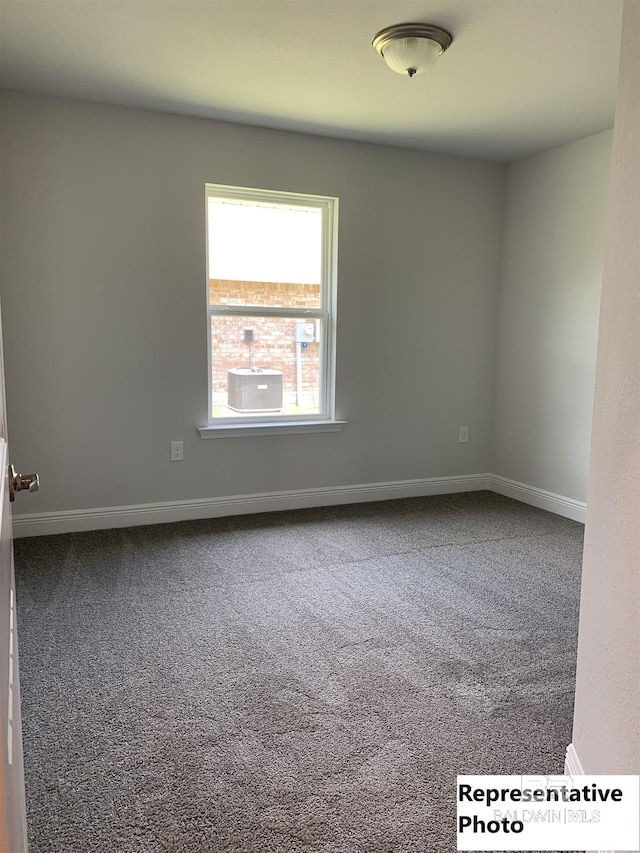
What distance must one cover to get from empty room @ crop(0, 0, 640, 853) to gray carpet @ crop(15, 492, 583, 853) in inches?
0.5

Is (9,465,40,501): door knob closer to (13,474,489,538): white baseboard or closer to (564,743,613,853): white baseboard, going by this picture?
(564,743,613,853): white baseboard

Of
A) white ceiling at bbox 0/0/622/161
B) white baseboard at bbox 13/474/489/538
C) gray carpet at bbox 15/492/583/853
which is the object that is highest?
white ceiling at bbox 0/0/622/161

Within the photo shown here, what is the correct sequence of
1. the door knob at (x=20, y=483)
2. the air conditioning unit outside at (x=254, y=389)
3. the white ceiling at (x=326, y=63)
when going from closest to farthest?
the door knob at (x=20, y=483) → the white ceiling at (x=326, y=63) → the air conditioning unit outside at (x=254, y=389)

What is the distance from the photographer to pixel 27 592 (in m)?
2.77

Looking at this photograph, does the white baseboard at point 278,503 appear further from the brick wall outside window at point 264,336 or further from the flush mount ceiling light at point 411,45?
the flush mount ceiling light at point 411,45

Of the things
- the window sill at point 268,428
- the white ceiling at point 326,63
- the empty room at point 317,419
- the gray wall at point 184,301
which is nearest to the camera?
the empty room at point 317,419

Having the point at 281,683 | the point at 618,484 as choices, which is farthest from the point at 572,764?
the point at 281,683

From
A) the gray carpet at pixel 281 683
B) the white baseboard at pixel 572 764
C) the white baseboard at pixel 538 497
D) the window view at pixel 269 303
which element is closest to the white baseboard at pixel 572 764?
the white baseboard at pixel 572 764

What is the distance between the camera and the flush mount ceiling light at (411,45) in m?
2.48

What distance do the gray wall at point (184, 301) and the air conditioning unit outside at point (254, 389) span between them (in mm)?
220

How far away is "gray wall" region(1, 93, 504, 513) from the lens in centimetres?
335

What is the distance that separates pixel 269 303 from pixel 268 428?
2.74ft

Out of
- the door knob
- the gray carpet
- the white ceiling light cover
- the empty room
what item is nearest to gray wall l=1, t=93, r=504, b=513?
the empty room

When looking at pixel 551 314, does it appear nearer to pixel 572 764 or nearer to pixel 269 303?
pixel 269 303
